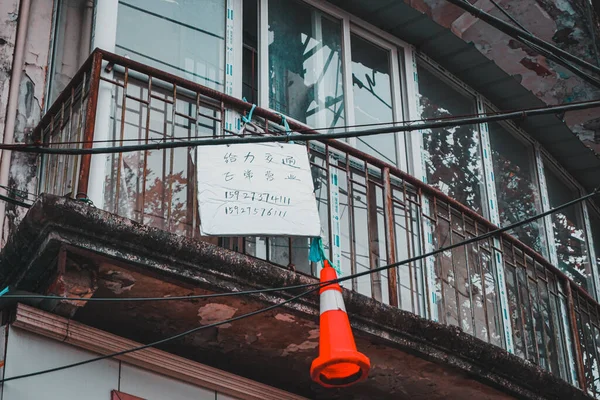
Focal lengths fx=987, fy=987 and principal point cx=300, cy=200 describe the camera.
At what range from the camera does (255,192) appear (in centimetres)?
599

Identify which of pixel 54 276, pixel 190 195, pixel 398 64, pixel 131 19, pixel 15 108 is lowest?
pixel 54 276

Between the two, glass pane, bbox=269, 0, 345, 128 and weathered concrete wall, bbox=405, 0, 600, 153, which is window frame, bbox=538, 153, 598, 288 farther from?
glass pane, bbox=269, 0, 345, 128

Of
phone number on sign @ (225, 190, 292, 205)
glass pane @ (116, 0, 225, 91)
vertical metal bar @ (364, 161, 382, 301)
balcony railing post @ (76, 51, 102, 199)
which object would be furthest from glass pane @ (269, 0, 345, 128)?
balcony railing post @ (76, 51, 102, 199)

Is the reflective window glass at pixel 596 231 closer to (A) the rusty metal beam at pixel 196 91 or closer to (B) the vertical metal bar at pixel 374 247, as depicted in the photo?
(A) the rusty metal beam at pixel 196 91

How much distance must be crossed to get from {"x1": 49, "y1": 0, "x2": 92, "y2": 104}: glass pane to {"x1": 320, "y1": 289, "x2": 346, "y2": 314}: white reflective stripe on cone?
266 centimetres

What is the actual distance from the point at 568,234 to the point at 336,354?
6321 millimetres

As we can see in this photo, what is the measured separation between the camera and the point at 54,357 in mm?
5359

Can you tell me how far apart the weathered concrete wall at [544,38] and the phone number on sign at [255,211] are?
3353 mm

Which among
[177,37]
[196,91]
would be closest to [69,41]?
[177,37]

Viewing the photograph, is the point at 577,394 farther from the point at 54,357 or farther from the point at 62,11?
the point at 62,11

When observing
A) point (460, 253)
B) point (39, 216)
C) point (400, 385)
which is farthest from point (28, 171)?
point (460, 253)

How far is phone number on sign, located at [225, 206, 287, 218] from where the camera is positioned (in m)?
5.88

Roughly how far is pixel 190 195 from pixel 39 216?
1.49m

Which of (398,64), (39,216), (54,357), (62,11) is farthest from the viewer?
(398,64)
